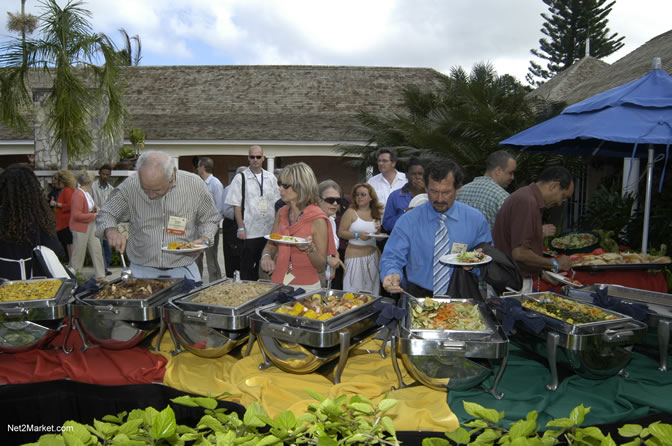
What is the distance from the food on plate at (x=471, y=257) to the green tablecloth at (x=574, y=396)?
48 cm

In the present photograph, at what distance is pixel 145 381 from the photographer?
6.73 feet

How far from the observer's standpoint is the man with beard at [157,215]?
9.54 ft

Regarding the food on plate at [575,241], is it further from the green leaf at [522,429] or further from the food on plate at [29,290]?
the food on plate at [29,290]

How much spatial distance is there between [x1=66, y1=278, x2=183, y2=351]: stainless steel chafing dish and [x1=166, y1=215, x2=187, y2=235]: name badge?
757mm

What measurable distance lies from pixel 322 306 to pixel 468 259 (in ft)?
2.27

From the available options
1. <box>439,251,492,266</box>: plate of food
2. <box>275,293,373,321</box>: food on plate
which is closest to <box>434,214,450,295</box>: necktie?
<box>439,251,492,266</box>: plate of food

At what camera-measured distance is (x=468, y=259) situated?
88.5 inches

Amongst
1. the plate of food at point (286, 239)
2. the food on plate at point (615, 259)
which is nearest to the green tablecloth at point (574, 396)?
the plate of food at point (286, 239)

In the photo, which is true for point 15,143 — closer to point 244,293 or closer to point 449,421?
point 244,293

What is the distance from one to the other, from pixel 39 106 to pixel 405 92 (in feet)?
24.1

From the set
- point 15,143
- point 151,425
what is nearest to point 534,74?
point 15,143

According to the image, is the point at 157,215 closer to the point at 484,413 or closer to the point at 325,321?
the point at 325,321

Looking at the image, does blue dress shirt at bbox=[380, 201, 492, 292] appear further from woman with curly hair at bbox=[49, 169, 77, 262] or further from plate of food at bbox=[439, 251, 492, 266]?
woman with curly hair at bbox=[49, 169, 77, 262]

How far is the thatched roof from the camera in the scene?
45.1 feet
